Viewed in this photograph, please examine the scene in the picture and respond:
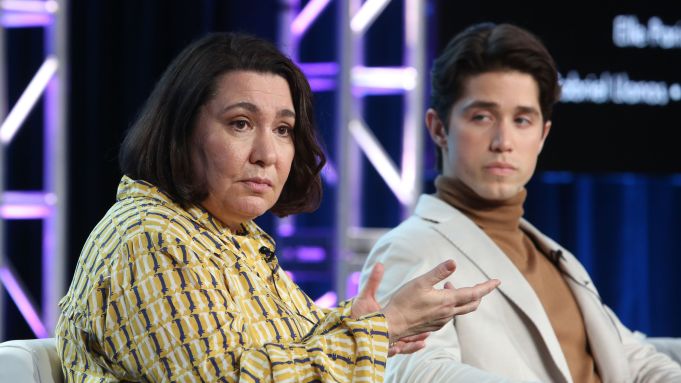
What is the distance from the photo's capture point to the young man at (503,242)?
7.57 feet

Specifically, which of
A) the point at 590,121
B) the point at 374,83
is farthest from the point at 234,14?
the point at 590,121

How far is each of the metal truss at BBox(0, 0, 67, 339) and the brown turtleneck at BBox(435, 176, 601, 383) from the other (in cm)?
227

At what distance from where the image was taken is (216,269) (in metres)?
1.62

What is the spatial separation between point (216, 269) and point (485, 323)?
872mm

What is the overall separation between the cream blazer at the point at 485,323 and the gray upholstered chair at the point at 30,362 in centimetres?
72

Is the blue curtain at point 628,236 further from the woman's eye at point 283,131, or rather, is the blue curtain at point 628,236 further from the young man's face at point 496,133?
the woman's eye at point 283,131

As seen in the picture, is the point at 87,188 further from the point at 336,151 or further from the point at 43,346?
the point at 43,346

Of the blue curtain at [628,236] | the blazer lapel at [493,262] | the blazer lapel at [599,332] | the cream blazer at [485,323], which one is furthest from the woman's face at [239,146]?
the blue curtain at [628,236]

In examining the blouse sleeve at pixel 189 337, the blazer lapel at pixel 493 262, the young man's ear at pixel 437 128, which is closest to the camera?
the blouse sleeve at pixel 189 337

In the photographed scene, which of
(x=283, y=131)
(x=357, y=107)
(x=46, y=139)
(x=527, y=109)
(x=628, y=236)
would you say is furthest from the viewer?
(x=628, y=236)

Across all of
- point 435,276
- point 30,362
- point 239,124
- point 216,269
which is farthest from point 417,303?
point 30,362

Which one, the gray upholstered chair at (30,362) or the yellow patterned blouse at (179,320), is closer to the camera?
the yellow patterned blouse at (179,320)

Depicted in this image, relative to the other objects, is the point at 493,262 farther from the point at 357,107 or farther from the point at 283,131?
the point at 357,107

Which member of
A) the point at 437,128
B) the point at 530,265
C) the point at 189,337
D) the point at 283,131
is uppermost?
the point at 283,131
